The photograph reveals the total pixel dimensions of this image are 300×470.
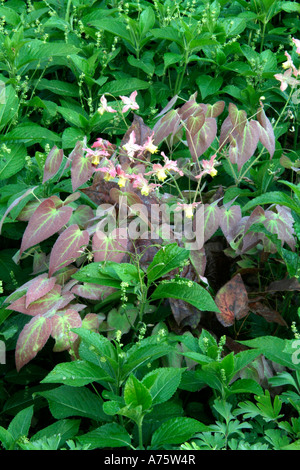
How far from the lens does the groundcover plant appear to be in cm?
133

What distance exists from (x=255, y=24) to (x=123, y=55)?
57cm

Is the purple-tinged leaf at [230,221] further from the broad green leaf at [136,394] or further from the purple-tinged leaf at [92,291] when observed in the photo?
the broad green leaf at [136,394]

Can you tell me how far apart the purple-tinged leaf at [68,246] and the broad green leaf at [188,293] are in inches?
8.9

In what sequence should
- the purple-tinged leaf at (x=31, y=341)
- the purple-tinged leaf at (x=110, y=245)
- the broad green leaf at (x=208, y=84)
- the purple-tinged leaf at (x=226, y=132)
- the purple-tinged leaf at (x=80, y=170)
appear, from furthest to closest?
1. the broad green leaf at (x=208, y=84)
2. the purple-tinged leaf at (x=226, y=132)
3. the purple-tinged leaf at (x=80, y=170)
4. the purple-tinged leaf at (x=110, y=245)
5. the purple-tinged leaf at (x=31, y=341)

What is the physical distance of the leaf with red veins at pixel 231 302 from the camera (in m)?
1.56

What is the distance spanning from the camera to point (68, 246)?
1527mm

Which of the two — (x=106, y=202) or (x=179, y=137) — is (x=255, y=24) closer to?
(x=179, y=137)

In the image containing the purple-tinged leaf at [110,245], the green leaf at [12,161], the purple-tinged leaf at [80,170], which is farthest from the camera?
the green leaf at [12,161]

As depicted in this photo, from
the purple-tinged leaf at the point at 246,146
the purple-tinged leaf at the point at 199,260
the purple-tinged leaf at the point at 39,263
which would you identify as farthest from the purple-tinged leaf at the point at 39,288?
the purple-tinged leaf at the point at 246,146

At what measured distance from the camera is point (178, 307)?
1.56m

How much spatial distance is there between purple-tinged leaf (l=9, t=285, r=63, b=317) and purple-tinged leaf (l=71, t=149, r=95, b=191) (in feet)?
1.02

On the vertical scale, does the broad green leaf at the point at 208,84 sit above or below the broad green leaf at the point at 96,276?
above

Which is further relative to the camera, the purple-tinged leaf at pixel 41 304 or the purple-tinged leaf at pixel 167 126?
the purple-tinged leaf at pixel 167 126
